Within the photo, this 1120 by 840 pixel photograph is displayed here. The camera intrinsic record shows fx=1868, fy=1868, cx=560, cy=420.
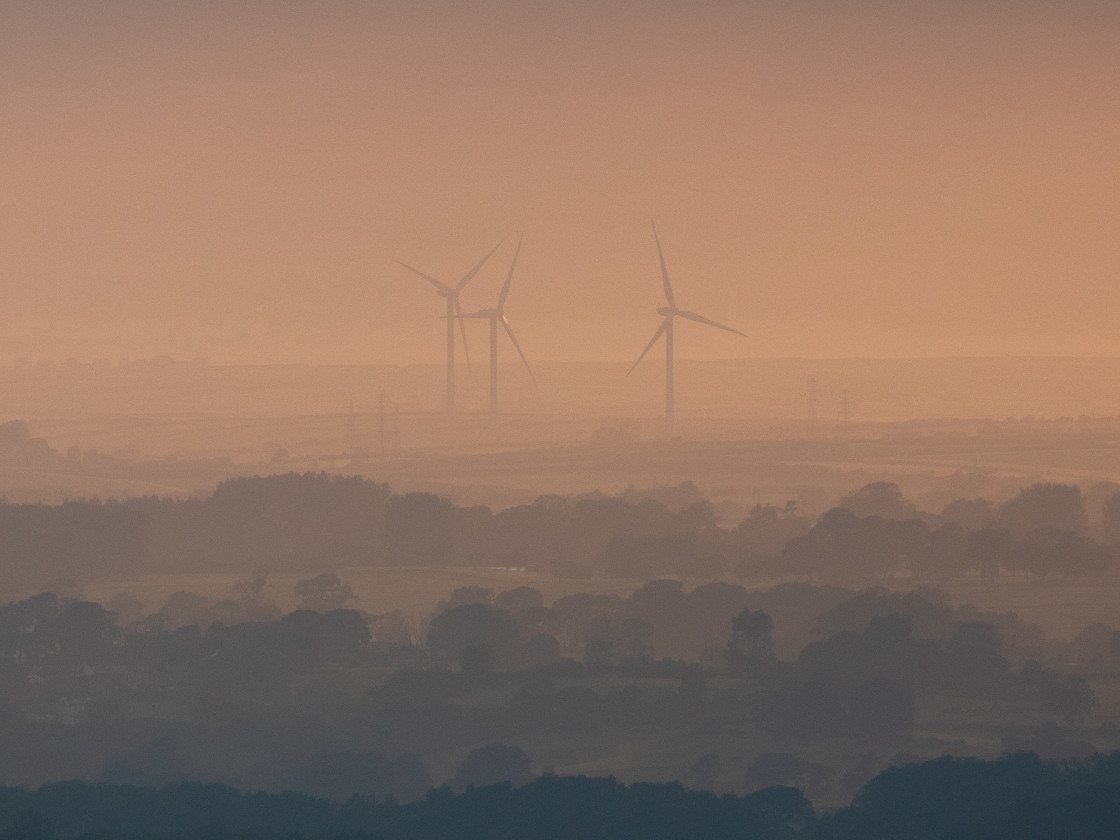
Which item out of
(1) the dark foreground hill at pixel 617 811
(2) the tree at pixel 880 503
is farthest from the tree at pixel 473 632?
(2) the tree at pixel 880 503

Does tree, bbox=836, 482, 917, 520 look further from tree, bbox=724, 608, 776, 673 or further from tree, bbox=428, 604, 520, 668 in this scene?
tree, bbox=428, 604, 520, 668

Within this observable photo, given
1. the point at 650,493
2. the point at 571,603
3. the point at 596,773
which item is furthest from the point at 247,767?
the point at 650,493

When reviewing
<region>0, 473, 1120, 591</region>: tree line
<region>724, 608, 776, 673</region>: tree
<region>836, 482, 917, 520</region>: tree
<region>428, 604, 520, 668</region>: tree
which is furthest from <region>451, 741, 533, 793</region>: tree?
<region>836, 482, 917, 520</region>: tree

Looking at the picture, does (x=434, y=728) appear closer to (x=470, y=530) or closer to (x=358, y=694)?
(x=358, y=694)

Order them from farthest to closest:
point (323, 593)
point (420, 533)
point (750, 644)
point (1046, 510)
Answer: point (1046, 510), point (420, 533), point (323, 593), point (750, 644)

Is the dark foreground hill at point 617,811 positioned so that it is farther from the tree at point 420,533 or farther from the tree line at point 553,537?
the tree at point 420,533

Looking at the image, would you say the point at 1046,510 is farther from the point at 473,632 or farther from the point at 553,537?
the point at 473,632

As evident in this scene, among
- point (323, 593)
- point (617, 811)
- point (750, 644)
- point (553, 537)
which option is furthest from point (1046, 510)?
point (617, 811)

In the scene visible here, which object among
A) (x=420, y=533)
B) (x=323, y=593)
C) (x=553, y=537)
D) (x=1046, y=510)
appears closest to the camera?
(x=323, y=593)
